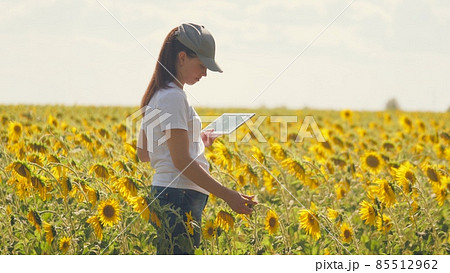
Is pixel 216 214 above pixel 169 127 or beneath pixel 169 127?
beneath

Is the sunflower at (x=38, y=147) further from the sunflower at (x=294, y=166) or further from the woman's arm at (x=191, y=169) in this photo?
the woman's arm at (x=191, y=169)

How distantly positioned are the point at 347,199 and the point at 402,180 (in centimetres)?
148

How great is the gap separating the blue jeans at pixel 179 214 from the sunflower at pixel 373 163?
9.78 ft

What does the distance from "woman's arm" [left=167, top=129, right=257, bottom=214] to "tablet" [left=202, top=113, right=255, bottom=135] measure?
43 centimetres

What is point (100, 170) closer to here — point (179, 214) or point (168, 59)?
point (179, 214)

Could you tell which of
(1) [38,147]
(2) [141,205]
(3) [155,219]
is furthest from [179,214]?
(1) [38,147]

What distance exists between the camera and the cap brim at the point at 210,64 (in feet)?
10.8

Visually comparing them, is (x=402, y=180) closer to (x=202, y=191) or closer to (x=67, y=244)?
(x=202, y=191)

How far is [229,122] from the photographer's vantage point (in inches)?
144

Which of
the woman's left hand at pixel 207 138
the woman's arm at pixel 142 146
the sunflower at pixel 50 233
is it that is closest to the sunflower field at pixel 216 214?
the sunflower at pixel 50 233

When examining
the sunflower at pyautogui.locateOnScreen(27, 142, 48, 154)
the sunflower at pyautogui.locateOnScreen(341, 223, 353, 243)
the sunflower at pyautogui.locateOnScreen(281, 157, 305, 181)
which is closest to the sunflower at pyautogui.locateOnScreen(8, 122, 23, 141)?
the sunflower at pyautogui.locateOnScreen(27, 142, 48, 154)

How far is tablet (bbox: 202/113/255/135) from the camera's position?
11.7 feet

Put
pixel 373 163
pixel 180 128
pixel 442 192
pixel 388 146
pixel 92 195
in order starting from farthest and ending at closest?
1. pixel 388 146
2. pixel 373 163
3. pixel 442 192
4. pixel 92 195
5. pixel 180 128

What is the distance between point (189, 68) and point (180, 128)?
0.38 meters
